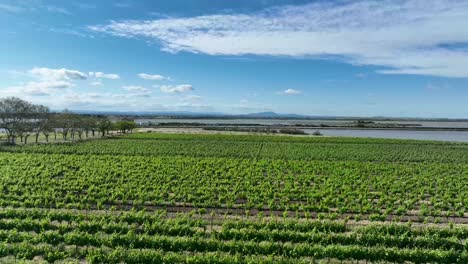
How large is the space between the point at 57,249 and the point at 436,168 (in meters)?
39.5

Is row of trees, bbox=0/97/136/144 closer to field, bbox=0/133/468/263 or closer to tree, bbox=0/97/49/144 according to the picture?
tree, bbox=0/97/49/144

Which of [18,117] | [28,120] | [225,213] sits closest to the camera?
[225,213]

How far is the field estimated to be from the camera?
1348cm

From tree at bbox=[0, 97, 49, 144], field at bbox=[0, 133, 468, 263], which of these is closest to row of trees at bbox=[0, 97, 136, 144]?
tree at bbox=[0, 97, 49, 144]

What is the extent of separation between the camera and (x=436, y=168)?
1506 inches

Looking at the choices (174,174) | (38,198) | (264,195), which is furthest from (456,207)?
(38,198)

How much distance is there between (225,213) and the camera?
18.8 metres

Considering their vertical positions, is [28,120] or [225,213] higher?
[28,120]

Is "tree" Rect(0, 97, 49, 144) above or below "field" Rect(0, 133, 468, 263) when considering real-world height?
above

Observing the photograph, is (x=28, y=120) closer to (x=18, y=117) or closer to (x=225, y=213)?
(x=18, y=117)

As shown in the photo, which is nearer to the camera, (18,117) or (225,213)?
(225,213)

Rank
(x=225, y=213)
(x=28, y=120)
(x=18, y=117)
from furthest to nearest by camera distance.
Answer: (x=28, y=120), (x=18, y=117), (x=225, y=213)

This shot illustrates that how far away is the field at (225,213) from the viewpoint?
13.5 metres

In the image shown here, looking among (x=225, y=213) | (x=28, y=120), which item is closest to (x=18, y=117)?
(x=28, y=120)
